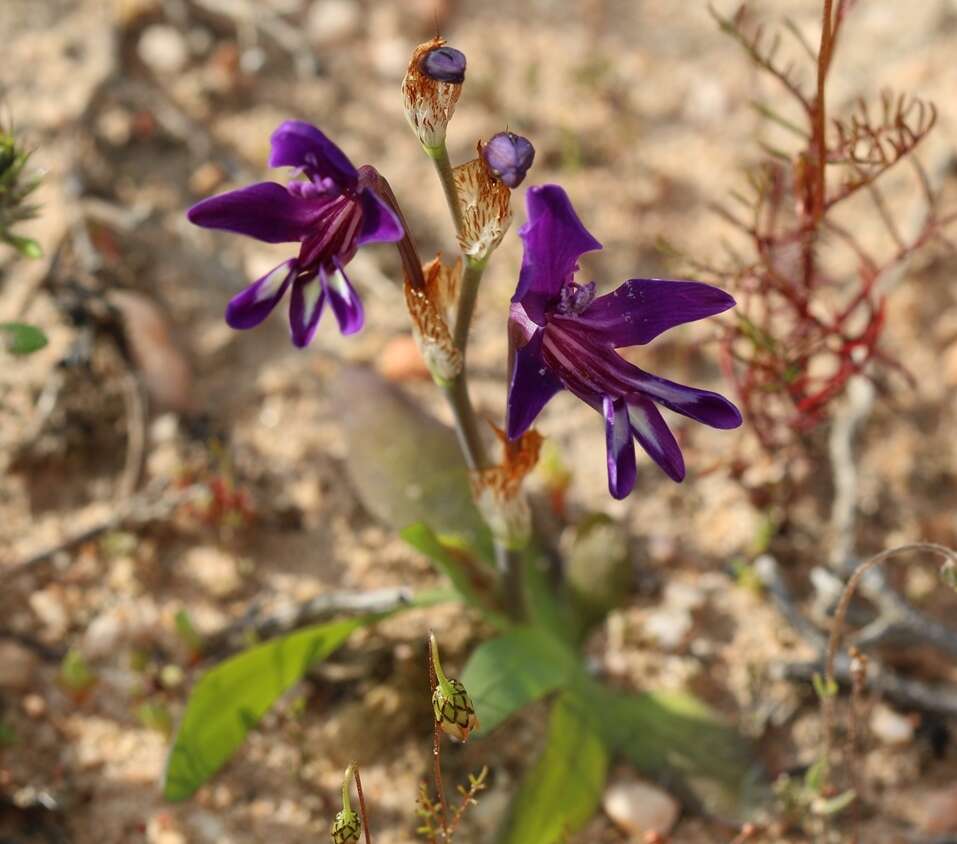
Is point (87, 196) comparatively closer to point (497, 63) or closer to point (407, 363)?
point (407, 363)

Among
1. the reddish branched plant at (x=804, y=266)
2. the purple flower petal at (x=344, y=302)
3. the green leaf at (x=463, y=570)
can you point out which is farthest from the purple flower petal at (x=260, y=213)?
the reddish branched plant at (x=804, y=266)

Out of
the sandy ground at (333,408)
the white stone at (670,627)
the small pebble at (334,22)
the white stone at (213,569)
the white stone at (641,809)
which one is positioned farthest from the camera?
the small pebble at (334,22)

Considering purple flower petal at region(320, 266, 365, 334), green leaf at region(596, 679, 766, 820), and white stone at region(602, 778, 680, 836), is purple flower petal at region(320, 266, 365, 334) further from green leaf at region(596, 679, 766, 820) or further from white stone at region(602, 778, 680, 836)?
white stone at region(602, 778, 680, 836)

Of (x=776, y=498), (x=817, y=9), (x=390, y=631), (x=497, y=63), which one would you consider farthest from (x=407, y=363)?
(x=817, y=9)

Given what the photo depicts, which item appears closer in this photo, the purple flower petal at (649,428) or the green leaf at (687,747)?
the purple flower petal at (649,428)

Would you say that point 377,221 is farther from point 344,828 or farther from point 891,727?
point 891,727

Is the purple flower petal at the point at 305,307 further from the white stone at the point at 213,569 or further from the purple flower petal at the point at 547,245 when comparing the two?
the white stone at the point at 213,569

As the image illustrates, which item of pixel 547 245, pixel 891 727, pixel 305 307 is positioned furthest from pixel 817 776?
pixel 305 307
